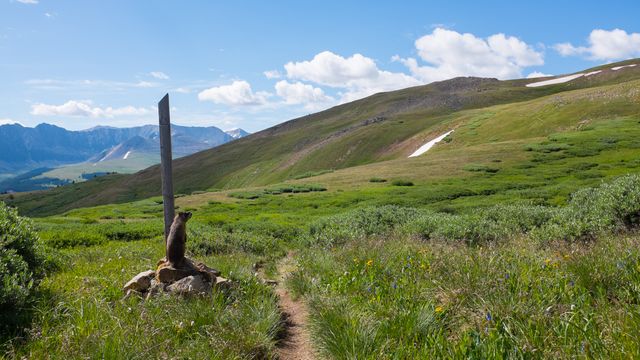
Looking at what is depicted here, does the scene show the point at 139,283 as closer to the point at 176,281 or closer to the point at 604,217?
the point at 176,281

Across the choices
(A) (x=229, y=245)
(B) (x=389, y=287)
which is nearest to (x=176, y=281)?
(B) (x=389, y=287)

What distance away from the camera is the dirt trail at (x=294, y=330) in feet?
22.2

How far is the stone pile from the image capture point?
8250 mm

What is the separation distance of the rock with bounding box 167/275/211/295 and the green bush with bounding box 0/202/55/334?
2.30 m

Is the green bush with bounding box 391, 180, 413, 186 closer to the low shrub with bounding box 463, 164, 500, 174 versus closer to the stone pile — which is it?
the low shrub with bounding box 463, 164, 500, 174

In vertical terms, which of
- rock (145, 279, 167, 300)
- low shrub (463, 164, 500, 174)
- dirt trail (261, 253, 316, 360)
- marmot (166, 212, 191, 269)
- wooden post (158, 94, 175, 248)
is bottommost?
low shrub (463, 164, 500, 174)

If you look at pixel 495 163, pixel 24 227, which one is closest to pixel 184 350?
pixel 24 227

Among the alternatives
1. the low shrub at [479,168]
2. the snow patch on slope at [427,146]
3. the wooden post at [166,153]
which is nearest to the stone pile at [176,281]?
the wooden post at [166,153]

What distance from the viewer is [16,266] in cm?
766

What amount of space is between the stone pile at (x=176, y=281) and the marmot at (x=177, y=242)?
123mm

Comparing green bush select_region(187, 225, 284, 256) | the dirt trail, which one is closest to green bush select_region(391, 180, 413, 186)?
green bush select_region(187, 225, 284, 256)

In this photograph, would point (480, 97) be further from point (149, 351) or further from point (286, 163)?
point (149, 351)

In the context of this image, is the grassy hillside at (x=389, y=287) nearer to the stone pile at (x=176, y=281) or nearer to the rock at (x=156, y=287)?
the stone pile at (x=176, y=281)

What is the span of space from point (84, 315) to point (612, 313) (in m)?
6.88
